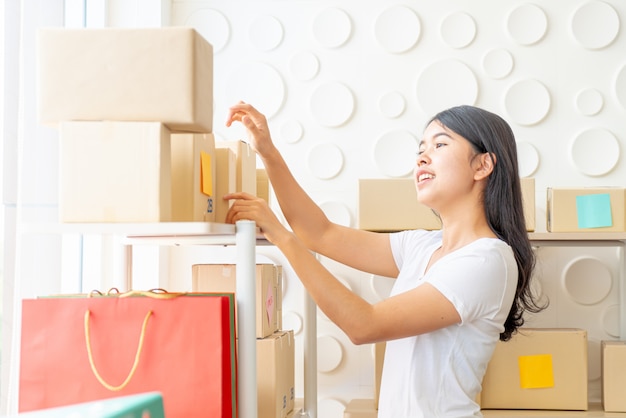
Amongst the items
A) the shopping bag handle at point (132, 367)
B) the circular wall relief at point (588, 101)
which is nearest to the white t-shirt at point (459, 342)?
the shopping bag handle at point (132, 367)

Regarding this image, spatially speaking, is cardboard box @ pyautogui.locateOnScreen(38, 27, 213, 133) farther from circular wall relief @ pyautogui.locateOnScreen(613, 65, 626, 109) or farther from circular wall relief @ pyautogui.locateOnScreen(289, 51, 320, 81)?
circular wall relief @ pyautogui.locateOnScreen(613, 65, 626, 109)

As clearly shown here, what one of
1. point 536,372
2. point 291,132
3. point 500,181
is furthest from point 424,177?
point 291,132

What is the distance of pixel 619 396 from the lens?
109 inches

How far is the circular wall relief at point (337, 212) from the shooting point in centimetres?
319

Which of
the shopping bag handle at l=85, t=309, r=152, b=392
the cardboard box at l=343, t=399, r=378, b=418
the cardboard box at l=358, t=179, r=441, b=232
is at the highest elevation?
the cardboard box at l=358, t=179, r=441, b=232

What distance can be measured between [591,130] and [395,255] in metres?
1.42

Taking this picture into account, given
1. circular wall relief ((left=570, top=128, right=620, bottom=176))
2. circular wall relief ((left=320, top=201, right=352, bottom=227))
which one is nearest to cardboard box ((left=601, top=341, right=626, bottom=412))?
circular wall relief ((left=570, top=128, right=620, bottom=176))

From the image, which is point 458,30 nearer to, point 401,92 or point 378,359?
point 401,92

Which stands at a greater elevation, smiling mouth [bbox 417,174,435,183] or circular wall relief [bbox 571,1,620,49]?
circular wall relief [bbox 571,1,620,49]

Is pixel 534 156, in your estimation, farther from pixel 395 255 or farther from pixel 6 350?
pixel 6 350

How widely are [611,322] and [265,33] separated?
1.86 m

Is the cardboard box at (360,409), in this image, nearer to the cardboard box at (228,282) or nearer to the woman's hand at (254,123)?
the cardboard box at (228,282)

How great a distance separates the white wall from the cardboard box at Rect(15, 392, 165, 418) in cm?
226

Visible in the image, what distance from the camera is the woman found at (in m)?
1.65
